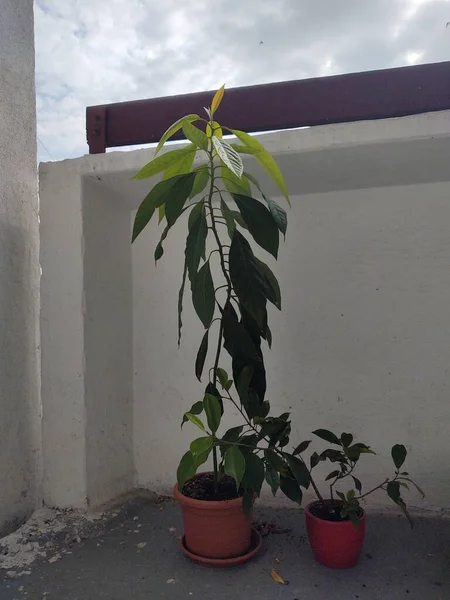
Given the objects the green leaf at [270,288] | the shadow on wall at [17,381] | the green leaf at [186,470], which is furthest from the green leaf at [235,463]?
the shadow on wall at [17,381]

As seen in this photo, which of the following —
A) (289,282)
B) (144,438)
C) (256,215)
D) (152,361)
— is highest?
(256,215)

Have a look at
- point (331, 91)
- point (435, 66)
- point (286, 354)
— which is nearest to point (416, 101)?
point (435, 66)

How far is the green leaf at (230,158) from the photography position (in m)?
1.28

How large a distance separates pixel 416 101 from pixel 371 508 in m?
1.53

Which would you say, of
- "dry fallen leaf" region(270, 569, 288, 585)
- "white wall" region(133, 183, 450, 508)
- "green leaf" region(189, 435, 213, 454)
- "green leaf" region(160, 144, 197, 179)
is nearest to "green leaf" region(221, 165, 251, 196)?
"green leaf" region(160, 144, 197, 179)

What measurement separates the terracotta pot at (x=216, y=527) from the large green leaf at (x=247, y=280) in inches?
23.2

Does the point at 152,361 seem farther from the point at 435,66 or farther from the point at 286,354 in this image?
the point at 435,66

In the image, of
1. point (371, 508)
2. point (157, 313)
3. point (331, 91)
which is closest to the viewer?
point (331, 91)

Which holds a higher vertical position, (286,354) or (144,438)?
(286,354)

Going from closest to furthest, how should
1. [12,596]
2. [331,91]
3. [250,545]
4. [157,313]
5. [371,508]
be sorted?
[12,596] → [250,545] → [331,91] → [371,508] → [157,313]

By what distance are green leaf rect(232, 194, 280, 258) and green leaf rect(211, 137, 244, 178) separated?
0.49 feet

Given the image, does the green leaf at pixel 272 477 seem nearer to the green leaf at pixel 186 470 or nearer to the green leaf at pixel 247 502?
the green leaf at pixel 247 502

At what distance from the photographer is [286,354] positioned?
206 cm

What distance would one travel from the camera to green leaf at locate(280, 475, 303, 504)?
4.97ft
